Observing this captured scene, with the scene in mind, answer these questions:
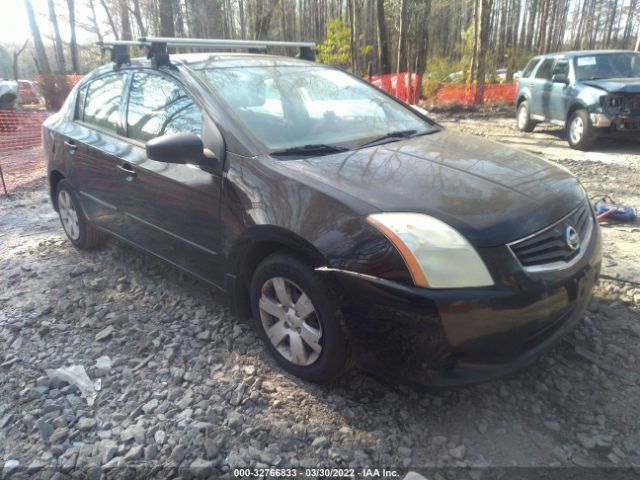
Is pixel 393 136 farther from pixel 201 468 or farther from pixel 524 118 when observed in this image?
pixel 524 118

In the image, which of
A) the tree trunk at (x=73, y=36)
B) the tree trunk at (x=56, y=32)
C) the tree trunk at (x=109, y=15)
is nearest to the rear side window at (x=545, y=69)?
the tree trunk at (x=56, y=32)

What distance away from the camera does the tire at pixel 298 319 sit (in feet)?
7.82

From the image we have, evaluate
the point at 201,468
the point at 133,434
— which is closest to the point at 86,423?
the point at 133,434

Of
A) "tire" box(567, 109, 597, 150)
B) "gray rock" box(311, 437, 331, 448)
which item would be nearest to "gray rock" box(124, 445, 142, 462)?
"gray rock" box(311, 437, 331, 448)

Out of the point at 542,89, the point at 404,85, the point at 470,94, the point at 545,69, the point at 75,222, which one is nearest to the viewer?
the point at 75,222

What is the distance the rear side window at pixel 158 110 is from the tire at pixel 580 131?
788 centimetres

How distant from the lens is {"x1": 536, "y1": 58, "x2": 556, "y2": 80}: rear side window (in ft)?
34.0

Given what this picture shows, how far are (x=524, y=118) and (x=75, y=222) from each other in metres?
9.98

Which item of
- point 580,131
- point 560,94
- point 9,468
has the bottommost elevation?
point 9,468

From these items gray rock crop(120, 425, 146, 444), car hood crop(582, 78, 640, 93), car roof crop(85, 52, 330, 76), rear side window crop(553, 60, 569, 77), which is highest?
car roof crop(85, 52, 330, 76)

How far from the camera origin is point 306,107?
10.7ft

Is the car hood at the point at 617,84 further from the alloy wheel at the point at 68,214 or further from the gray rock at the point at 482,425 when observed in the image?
the alloy wheel at the point at 68,214

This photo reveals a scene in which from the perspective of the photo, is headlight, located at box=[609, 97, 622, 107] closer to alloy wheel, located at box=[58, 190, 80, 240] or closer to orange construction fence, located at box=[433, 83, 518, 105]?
orange construction fence, located at box=[433, 83, 518, 105]

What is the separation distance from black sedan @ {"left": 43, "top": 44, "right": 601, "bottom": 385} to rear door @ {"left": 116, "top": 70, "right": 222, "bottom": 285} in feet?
0.04
